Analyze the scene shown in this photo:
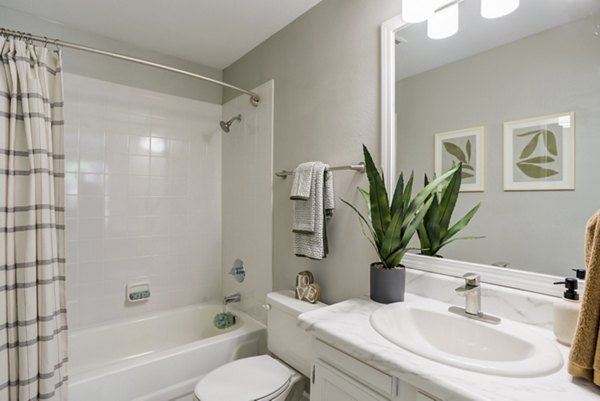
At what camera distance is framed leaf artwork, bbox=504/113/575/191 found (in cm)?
89

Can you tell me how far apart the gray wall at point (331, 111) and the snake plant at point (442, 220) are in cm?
26

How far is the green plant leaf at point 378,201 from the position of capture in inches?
45.7

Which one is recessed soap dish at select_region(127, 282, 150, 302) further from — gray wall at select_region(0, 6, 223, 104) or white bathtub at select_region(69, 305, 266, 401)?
gray wall at select_region(0, 6, 223, 104)

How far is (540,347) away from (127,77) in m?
2.63

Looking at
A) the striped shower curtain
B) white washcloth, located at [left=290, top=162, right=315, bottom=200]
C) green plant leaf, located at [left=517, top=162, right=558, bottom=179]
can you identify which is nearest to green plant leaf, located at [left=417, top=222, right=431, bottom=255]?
green plant leaf, located at [left=517, top=162, right=558, bottom=179]

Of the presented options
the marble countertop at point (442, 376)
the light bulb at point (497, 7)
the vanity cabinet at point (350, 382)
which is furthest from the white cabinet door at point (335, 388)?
the light bulb at point (497, 7)

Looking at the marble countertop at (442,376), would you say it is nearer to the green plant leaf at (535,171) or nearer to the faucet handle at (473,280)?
the faucet handle at (473,280)

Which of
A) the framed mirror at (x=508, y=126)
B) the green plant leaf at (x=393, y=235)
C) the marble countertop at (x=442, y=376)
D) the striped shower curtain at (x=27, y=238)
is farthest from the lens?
the striped shower curtain at (x=27, y=238)

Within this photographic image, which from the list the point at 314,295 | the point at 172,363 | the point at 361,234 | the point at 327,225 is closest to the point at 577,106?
the point at 361,234

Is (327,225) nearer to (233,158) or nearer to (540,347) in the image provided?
(540,347)

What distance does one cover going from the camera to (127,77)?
2.14 meters

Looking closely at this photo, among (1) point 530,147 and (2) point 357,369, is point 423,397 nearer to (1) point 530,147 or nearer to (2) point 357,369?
(2) point 357,369

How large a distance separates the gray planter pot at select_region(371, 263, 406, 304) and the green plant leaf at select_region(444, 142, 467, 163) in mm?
478

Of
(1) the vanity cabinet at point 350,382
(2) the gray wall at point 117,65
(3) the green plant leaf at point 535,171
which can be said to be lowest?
(1) the vanity cabinet at point 350,382
